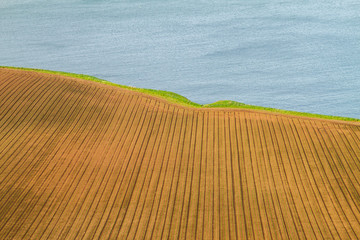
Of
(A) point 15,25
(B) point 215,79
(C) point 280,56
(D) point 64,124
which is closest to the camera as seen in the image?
(D) point 64,124

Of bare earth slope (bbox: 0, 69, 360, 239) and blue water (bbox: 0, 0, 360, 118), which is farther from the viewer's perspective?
blue water (bbox: 0, 0, 360, 118)

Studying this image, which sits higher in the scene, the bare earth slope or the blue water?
the blue water

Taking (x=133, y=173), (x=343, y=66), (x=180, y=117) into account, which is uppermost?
(x=343, y=66)

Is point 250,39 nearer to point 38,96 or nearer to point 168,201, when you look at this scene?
point 38,96

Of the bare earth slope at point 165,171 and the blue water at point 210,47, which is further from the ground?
the blue water at point 210,47

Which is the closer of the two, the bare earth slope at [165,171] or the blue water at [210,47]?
the bare earth slope at [165,171]

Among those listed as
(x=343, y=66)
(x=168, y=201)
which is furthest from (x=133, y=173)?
(x=343, y=66)
